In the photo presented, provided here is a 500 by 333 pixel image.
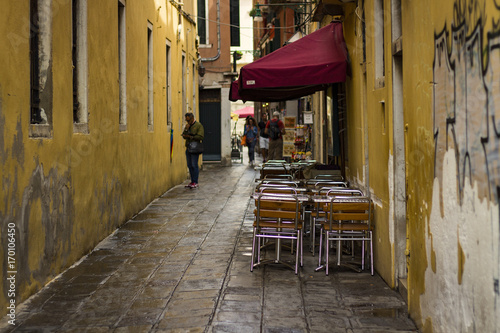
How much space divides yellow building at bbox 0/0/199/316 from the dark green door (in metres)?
10.4

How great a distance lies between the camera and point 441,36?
469 cm

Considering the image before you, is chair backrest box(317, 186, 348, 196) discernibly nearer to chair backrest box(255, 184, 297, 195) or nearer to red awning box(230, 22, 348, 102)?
chair backrest box(255, 184, 297, 195)

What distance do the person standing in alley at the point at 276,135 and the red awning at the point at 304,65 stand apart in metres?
9.01

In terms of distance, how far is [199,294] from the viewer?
6590 mm

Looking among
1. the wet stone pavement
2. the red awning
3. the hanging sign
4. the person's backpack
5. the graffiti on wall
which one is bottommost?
the wet stone pavement

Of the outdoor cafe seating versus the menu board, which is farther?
the menu board

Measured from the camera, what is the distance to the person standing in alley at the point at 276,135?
19.5 meters

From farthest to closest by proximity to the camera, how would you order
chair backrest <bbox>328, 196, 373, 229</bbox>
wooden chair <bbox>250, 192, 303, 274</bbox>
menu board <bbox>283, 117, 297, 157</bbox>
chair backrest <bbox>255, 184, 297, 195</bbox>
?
menu board <bbox>283, 117, 297, 157</bbox>, chair backrest <bbox>255, 184, 297, 195</bbox>, wooden chair <bbox>250, 192, 303, 274</bbox>, chair backrest <bbox>328, 196, 373, 229</bbox>

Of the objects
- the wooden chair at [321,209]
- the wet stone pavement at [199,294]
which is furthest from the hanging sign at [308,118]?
the wooden chair at [321,209]

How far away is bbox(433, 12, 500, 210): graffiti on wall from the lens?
3.53 metres

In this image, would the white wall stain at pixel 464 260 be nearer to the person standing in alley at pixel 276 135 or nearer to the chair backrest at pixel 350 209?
the chair backrest at pixel 350 209

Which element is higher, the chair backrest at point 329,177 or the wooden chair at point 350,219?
the chair backrest at point 329,177

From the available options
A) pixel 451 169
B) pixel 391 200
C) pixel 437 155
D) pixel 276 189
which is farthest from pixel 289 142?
pixel 451 169

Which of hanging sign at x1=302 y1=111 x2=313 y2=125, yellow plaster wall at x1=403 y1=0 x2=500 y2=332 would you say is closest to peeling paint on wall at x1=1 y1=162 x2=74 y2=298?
yellow plaster wall at x1=403 y1=0 x2=500 y2=332
